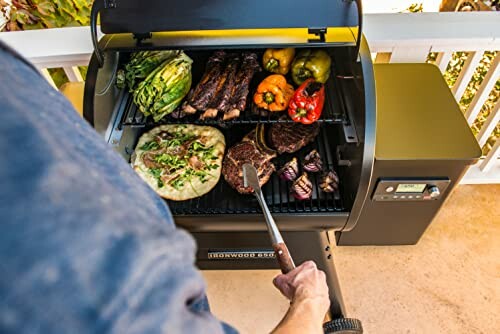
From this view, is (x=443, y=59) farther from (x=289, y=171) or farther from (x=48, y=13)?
(x=48, y=13)

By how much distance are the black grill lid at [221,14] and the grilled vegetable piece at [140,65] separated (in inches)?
9.5

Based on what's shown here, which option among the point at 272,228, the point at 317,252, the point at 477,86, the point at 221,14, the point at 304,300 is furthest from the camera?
the point at 477,86

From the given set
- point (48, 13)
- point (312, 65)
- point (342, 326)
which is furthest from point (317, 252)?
point (48, 13)

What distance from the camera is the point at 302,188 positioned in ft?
4.15

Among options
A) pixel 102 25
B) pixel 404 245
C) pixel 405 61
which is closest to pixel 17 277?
pixel 102 25

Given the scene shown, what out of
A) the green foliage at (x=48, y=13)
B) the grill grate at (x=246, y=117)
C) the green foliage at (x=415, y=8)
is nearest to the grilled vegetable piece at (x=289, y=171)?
the grill grate at (x=246, y=117)

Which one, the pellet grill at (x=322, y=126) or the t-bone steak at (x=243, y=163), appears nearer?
the pellet grill at (x=322, y=126)

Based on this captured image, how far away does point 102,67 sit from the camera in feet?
3.72

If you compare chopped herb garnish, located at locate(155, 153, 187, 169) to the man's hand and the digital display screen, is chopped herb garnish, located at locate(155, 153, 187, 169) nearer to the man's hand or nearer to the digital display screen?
the man's hand

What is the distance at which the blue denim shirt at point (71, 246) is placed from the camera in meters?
0.26

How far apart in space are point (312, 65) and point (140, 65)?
58cm

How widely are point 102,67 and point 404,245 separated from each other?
1.57 meters

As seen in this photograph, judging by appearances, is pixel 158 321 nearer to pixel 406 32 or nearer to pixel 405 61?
pixel 406 32

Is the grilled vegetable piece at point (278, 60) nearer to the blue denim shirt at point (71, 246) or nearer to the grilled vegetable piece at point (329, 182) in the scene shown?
the grilled vegetable piece at point (329, 182)
